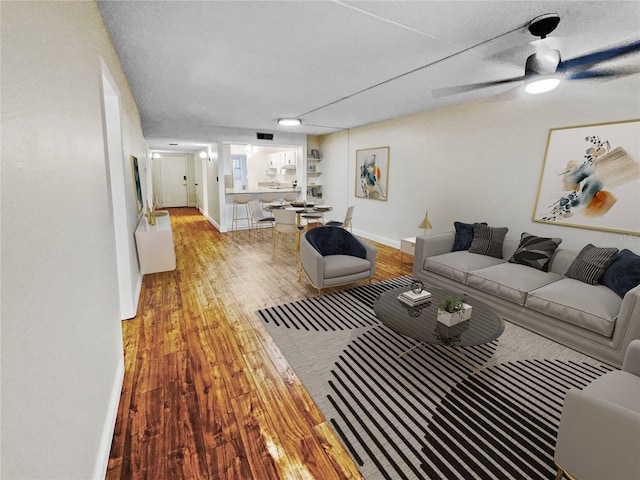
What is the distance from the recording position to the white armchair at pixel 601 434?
1190 millimetres

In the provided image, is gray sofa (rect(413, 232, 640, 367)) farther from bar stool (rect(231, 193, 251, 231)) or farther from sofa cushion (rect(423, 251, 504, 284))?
bar stool (rect(231, 193, 251, 231))

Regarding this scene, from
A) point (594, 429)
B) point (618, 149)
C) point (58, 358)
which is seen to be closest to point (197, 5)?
point (58, 358)

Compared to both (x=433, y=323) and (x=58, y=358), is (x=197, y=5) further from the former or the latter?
(x=433, y=323)

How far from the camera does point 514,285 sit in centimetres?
293

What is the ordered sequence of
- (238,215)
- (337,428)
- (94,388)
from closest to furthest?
(94,388) < (337,428) < (238,215)

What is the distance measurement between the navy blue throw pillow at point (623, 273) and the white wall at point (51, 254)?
3836 mm

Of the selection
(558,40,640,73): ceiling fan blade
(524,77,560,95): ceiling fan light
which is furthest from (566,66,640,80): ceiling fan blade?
(524,77,560,95): ceiling fan light

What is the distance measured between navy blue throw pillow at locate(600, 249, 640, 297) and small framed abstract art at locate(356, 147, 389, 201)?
152 inches

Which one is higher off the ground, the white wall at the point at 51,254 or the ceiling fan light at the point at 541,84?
the ceiling fan light at the point at 541,84

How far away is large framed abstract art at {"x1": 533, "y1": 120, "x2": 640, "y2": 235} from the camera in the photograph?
2.90 metres

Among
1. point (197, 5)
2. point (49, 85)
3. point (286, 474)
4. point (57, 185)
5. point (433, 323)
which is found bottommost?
point (286, 474)

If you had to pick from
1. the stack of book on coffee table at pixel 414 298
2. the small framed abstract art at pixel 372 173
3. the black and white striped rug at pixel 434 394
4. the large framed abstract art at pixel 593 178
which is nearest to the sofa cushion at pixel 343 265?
the black and white striped rug at pixel 434 394

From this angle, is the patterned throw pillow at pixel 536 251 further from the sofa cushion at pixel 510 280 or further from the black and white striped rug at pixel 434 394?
the black and white striped rug at pixel 434 394

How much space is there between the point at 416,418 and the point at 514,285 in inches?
72.2
